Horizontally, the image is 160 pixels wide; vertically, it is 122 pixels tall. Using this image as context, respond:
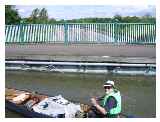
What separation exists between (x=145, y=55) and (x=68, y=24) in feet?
8.42

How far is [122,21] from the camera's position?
1278 cm

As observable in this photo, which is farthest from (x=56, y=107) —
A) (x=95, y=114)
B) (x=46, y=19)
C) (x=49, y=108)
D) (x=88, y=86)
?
(x=46, y=19)

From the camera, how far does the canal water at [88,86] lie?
9250mm

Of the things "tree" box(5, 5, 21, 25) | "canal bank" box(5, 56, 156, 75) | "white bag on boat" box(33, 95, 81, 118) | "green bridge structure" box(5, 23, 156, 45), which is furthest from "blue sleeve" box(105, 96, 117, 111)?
"green bridge structure" box(5, 23, 156, 45)

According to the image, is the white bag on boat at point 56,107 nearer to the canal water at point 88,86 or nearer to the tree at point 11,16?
the canal water at point 88,86

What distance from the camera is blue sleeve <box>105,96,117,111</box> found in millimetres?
6836

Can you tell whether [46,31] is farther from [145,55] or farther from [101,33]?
[145,55]

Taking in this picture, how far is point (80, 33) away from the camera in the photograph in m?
13.0

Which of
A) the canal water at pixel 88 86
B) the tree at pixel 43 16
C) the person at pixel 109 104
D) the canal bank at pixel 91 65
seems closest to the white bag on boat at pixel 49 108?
the person at pixel 109 104

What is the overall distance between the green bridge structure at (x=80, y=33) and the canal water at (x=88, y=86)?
152 centimetres

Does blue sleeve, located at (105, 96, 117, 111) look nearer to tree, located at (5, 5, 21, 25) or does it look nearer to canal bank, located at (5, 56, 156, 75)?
canal bank, located at (5, 56, 156, 75)

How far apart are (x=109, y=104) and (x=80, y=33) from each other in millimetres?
6302

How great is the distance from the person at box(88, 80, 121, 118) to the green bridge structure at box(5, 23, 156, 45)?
5.63m
